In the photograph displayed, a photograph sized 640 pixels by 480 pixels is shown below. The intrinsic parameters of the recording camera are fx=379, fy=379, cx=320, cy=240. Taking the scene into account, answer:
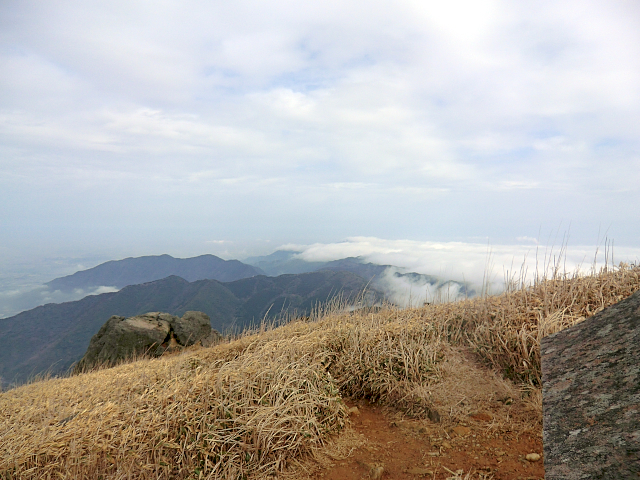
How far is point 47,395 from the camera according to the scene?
523 centimetres

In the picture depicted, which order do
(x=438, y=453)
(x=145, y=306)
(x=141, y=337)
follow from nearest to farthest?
(x=438, y=453)
(x=141, y=337)
(x=145, y=306)

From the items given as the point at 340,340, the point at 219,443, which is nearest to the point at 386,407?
the point at 340,340

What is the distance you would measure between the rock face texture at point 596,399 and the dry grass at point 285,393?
2.67 metres

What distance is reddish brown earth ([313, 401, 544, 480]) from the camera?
3.42 m

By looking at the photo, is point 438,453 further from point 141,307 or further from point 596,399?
point 141,307

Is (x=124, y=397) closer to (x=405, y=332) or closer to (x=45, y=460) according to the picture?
(x=45, y=460)

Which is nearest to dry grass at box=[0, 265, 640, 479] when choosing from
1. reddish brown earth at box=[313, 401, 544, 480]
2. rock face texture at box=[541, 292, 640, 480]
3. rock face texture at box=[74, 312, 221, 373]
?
reddish brown earth at box=[313, 401, 544, 480]

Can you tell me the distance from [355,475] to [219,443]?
136 centimetres

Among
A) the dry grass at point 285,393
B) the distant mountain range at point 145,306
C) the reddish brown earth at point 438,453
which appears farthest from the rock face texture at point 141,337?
the distant mountain range at point 145,306

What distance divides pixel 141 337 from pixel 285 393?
9.93m

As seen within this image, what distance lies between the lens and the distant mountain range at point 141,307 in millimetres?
110000

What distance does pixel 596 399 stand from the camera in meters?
1.58

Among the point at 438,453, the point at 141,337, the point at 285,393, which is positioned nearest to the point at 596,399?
the point at 438,453

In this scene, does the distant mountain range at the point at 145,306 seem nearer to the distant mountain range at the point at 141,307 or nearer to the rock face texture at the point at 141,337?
the distant mountain range at the point at 141,307
